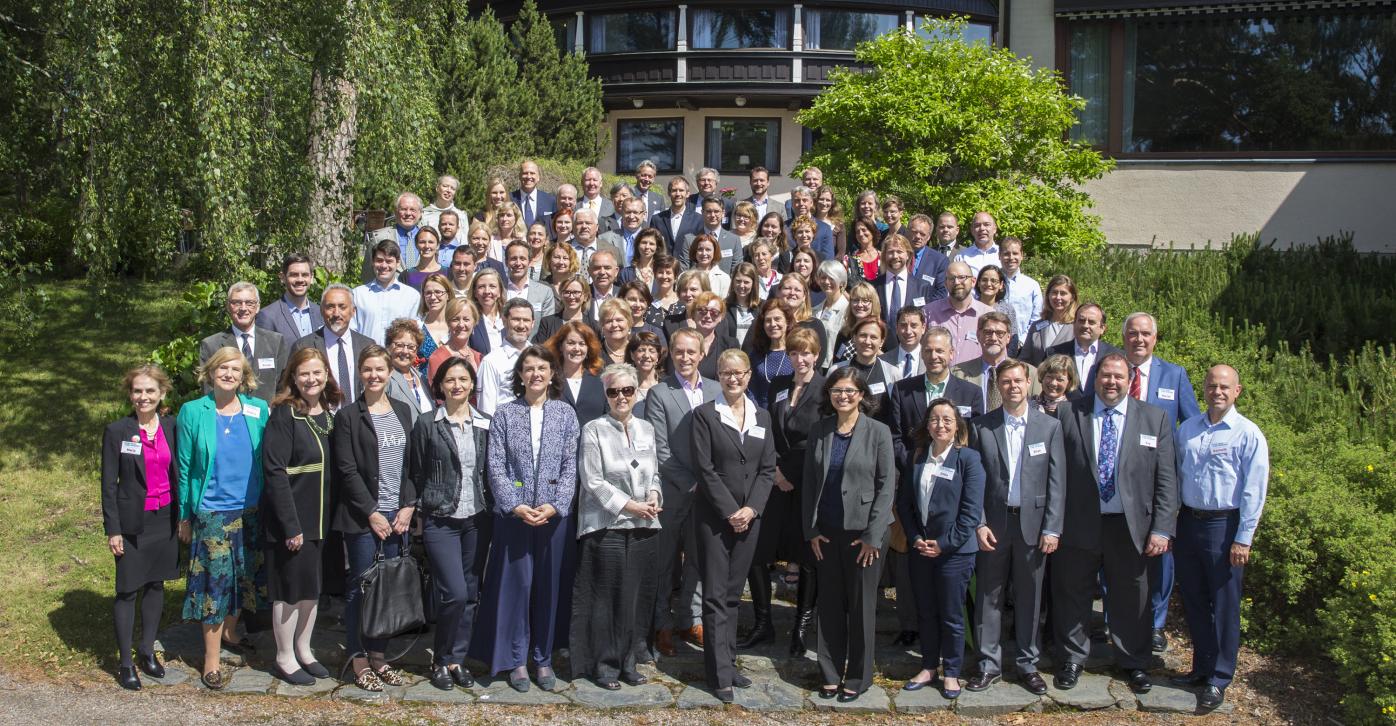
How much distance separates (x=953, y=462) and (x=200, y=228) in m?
6.36

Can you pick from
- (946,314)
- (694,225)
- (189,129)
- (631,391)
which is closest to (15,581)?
(189,129)

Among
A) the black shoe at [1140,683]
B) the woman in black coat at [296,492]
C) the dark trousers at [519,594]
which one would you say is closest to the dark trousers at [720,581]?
the dark trousers at [519,594]

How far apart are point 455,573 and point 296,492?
0.97 meters

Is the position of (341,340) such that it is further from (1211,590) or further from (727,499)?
(1211,590)

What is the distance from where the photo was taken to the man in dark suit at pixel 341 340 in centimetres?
728

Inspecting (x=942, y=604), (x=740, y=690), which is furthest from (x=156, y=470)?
(x=942, y=604)

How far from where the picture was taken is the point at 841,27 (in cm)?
2794

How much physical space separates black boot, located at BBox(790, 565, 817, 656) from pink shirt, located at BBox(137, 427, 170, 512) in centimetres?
368

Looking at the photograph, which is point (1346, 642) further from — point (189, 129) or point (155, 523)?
point (189, 129)

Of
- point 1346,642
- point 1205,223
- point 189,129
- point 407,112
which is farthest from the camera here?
point 1205,223

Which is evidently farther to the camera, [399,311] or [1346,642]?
[399,311]

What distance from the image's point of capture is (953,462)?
20.1 feet

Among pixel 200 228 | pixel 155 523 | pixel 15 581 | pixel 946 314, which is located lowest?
pixel 15 581

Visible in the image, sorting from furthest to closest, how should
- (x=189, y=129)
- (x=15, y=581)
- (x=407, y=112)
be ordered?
1. (x=407, y=112)
2. (x=189, y=129)
3. (x=15, y=581)
